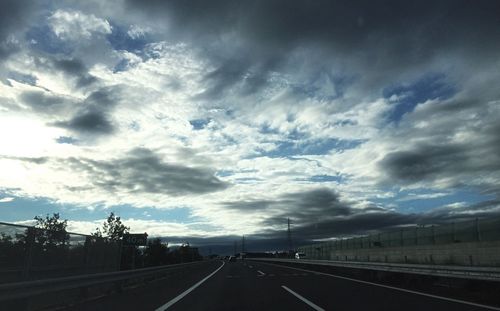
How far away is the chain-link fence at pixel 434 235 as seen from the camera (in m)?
29.9

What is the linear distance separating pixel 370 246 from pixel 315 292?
119 feet

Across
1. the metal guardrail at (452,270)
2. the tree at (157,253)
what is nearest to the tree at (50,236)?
the metal guardrail at (452,270)

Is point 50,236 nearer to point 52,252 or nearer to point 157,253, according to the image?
point 52,252

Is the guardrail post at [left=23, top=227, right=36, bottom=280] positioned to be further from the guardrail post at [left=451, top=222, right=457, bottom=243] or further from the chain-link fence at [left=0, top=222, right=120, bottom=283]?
the guardrail post at [left=451, top=222, right=457, bottom=243]

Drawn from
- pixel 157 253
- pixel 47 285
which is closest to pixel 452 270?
pixel 47 285

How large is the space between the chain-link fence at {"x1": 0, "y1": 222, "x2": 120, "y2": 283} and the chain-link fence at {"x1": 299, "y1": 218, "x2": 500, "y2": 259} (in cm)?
2147

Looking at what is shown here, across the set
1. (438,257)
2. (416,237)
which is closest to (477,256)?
(438,257)

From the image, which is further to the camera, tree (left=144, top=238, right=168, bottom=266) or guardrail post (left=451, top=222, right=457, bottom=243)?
tree (left=144, top=238, right=168, bottom=266)

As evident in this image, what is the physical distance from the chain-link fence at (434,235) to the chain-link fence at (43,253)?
21468mm

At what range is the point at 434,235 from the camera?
126ft

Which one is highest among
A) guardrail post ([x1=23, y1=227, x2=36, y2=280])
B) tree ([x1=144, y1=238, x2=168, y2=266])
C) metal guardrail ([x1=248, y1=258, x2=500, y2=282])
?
tree ([x1=144, y1=238, x2=168, y2=266])

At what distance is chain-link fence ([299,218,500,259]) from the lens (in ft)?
98.0

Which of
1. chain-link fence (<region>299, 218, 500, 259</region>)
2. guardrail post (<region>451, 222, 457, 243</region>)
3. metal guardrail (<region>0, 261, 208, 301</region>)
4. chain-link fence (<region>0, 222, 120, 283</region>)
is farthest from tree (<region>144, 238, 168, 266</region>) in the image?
metal guardrail (<region>0, 261, 208, 301</region>)

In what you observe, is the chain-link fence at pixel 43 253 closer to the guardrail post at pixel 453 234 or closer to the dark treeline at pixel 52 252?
the dark treeline at pixel 52 252
